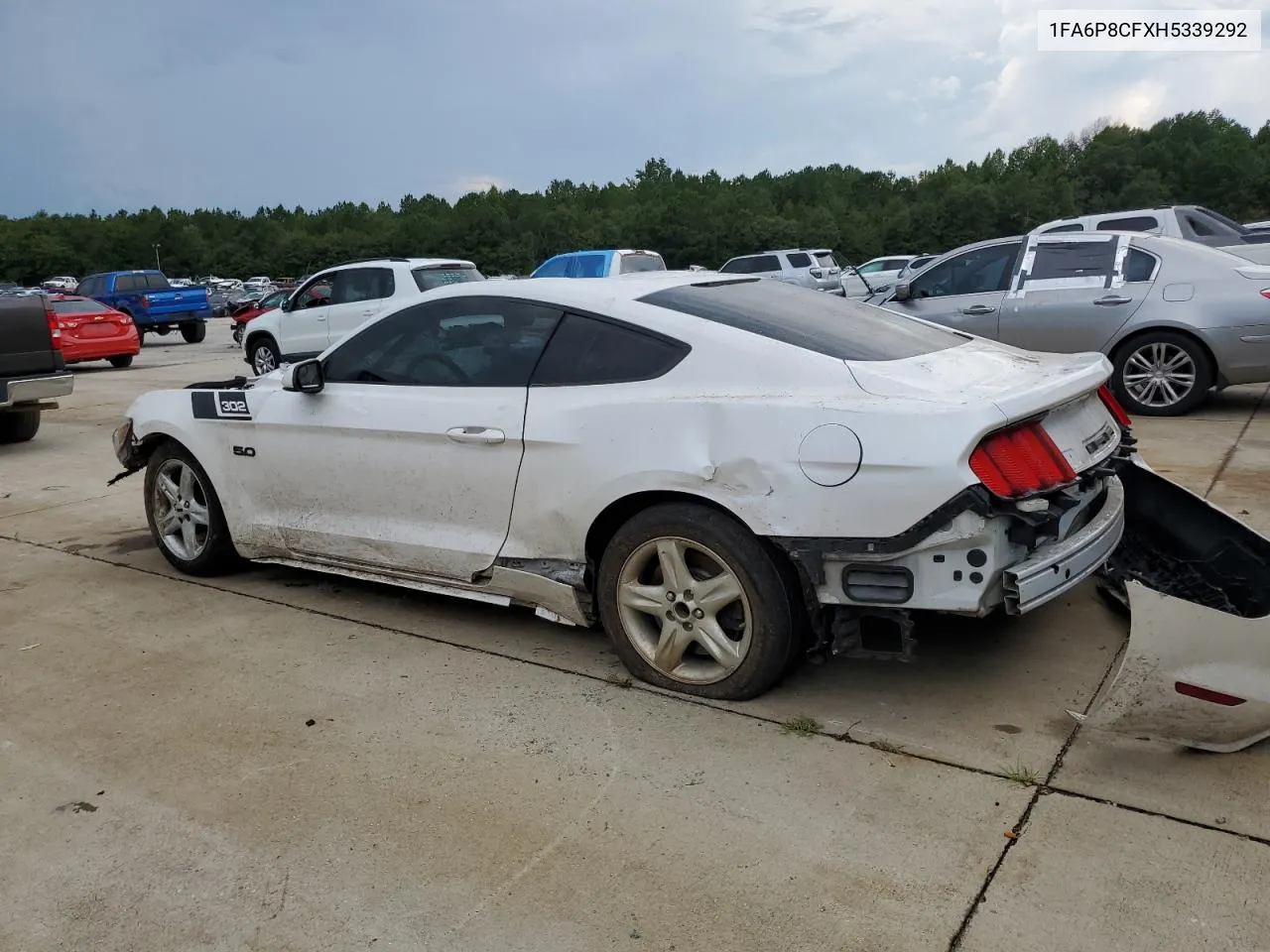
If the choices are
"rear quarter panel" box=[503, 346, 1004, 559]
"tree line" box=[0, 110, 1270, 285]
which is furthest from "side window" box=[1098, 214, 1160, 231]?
"tree line" box=[0, 110, 1270, 285]

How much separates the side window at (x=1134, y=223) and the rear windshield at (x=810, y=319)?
9.77 meters

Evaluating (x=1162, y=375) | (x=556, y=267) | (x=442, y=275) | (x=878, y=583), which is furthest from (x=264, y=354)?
(x=878, y=583)

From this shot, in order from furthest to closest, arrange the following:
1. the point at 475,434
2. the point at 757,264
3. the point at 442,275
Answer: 1. the point at 757,264
2. the point at 442,275
3. the point at 475,434

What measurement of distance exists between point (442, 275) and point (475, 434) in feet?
34.5

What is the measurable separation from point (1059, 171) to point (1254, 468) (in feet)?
226

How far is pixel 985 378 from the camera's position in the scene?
366 cm

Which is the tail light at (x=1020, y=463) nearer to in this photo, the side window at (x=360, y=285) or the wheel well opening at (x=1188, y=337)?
the wheel well opening at (x=1188, y=337)

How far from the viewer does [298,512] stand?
480 centimetres

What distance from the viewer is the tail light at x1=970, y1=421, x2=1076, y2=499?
3180 millimetres

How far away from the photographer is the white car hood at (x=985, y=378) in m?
3.36

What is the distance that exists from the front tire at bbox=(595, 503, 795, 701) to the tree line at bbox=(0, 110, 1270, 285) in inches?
2306

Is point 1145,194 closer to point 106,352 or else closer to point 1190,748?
point 106,352

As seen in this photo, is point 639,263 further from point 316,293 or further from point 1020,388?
point 1020,388

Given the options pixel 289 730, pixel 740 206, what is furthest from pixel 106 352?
pixel 740 206
